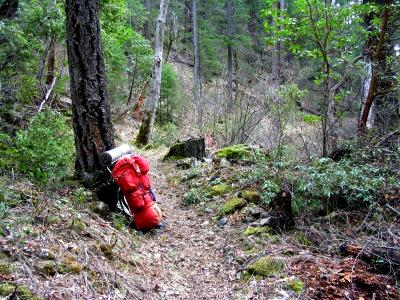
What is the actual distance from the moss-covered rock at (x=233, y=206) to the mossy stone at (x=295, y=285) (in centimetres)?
217

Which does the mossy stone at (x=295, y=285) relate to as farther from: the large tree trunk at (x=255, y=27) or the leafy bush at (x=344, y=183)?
the large tree trunk at (x=255, y=27)

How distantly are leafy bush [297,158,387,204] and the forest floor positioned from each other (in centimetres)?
79

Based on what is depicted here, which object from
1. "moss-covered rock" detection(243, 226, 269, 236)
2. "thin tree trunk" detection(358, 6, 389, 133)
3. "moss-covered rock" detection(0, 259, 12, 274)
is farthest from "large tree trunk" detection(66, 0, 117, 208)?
"thin tree trunk" detection(358, 6, 389, 133)

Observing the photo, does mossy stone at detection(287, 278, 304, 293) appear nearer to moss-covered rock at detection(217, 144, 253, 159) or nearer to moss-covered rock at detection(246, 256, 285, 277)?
moss-covered rock at detection(246, 256, 285, 277)

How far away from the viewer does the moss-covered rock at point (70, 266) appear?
3254 millimetres

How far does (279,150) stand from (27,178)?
14.6 feet

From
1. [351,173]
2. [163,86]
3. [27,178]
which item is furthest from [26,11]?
[163,86]

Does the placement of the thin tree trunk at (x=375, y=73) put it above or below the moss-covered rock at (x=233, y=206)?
above

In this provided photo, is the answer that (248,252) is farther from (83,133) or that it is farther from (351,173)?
(83,133)

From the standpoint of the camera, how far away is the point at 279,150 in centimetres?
735

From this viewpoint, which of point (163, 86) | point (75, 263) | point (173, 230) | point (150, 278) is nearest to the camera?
point (75, 263)

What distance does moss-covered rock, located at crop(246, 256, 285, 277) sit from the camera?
405cm

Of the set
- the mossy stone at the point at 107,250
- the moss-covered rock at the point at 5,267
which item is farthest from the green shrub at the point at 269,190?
the moss-covered rock at the point at 5,267

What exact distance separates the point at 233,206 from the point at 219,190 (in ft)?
3.05
